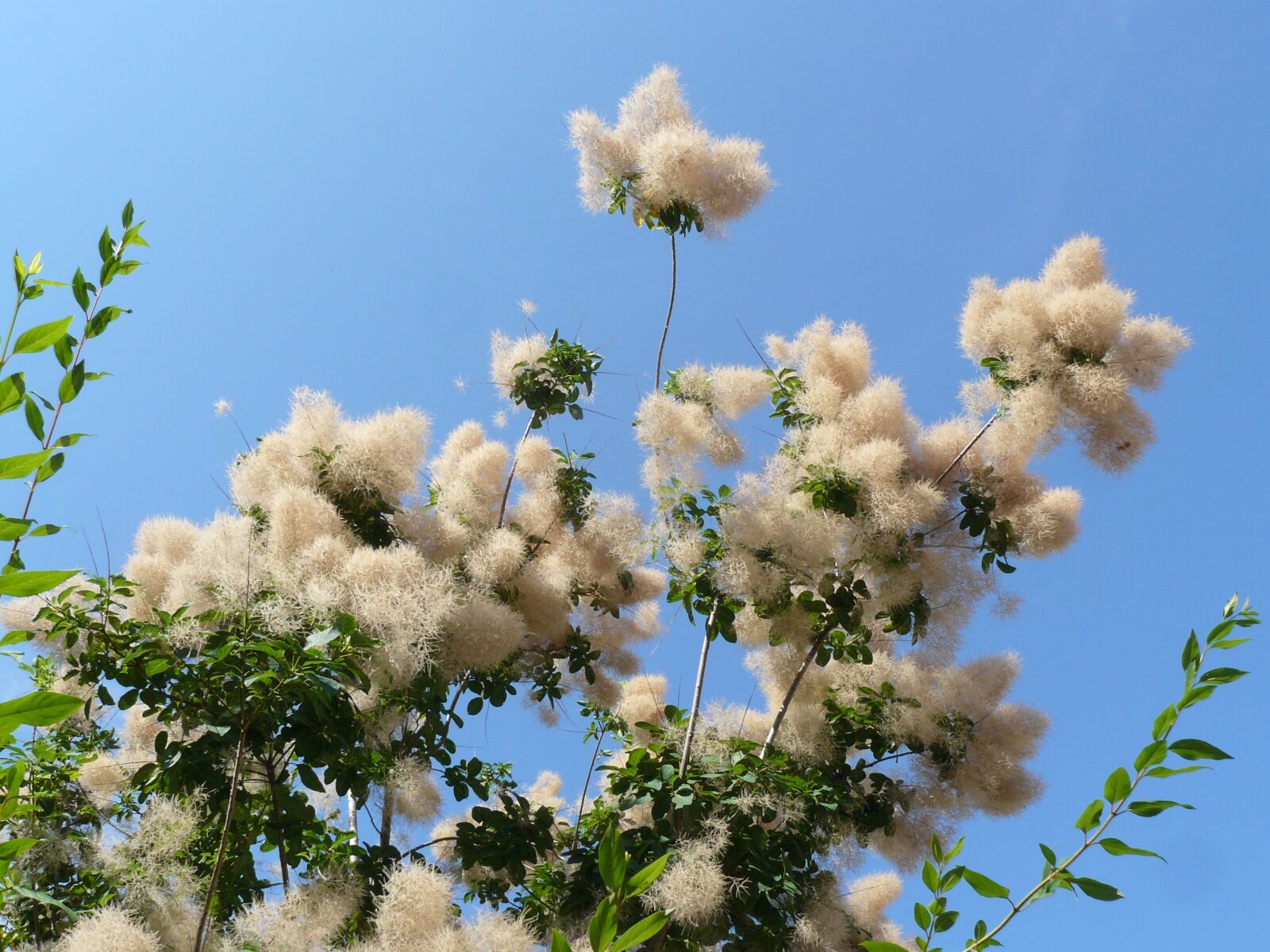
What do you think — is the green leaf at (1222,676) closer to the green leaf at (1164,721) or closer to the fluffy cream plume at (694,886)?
the green leaf at (1164,721)

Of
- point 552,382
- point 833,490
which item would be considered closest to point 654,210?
point 552,382

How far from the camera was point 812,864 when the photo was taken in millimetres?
3812

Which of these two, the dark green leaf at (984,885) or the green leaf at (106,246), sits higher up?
the green leaf at (106,246)

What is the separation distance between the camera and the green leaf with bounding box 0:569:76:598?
2.35 ft

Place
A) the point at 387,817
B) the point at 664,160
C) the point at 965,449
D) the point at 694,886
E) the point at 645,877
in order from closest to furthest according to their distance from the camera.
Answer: the point at 645,877 → the point at 694,886 → the point at 387,817 → the point at 965,449 → the point at 664,160

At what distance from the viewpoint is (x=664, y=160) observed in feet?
15.0

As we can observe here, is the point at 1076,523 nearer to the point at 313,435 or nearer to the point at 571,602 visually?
the point at 571,602

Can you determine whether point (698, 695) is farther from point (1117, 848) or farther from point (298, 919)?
point (1117, 848)

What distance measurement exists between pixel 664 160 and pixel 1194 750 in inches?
158

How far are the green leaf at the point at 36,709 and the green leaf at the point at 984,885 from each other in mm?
874

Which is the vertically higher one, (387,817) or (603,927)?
(387,817)

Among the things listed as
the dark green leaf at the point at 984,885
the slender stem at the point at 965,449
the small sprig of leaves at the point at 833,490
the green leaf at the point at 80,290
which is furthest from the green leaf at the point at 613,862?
the slender stem at the point at 965,449

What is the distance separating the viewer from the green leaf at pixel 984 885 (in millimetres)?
1052

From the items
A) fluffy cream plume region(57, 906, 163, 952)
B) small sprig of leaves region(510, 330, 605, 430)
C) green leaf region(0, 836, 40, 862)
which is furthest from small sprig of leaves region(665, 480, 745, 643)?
green leaf region(0, 836, 40, 862)
